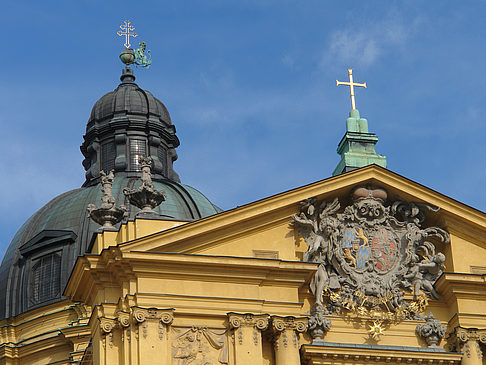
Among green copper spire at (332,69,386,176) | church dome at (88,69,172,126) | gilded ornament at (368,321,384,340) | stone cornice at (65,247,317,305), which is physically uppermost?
church dome at (88,69,172,126)

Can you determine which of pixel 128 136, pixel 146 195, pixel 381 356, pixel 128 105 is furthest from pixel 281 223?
pixel 128 105

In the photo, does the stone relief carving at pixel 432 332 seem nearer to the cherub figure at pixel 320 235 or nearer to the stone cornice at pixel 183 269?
the cherub figure at pixel 320 235

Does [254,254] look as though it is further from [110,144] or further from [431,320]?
[110,144]

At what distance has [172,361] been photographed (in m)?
25.7

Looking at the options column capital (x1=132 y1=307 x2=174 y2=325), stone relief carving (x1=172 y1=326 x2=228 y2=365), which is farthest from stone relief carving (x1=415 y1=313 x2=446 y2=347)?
column capital (x1=132 y1=307 x2=174 y2=325)

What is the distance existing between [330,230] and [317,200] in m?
0.70

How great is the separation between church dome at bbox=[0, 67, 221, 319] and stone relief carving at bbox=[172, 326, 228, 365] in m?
14.6

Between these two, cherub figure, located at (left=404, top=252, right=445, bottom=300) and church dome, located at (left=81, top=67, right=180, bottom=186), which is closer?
cherub figure, located at (left=404, top=252, right=445, bottom=300)

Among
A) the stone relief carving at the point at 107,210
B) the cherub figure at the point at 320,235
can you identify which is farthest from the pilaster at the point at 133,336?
the cherub figure at the point at 320,235

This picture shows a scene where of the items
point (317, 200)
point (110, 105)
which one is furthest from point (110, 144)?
point (317, 200)

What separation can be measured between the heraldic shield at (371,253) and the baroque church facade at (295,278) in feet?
0.09

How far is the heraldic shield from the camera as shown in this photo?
27.5m

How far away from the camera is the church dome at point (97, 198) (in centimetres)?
4356

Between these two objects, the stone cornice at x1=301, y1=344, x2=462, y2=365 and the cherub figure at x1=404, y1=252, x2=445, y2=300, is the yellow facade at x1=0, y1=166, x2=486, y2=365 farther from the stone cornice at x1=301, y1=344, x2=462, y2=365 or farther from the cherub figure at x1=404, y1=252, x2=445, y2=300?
the cherub figure at x1=404, y1=252, x2=445, y2=300
